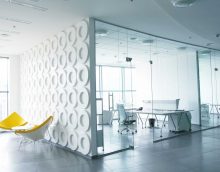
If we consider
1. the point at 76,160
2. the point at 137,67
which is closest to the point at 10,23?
the point at 76,160

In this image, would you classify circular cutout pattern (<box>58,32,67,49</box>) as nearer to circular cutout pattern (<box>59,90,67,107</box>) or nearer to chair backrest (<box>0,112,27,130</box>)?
circular cutout pattern (<box>59,90,67,107</box>)

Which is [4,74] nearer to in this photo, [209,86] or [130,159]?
[130,159]

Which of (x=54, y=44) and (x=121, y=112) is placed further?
(x=121, y=112)

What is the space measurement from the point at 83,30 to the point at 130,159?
306cm

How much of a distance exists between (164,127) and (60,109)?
174 inches

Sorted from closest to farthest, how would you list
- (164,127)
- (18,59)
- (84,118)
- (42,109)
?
(84,118) → (42,109) → (164,127) → (18,59)

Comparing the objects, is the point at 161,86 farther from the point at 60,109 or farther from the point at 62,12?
the point at 62,12

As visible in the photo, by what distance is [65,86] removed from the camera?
5.63m

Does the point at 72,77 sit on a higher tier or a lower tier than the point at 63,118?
higher

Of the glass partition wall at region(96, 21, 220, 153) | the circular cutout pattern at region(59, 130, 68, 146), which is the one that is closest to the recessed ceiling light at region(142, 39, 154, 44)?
the glass partition wall at region(96, 21, 220, 153)

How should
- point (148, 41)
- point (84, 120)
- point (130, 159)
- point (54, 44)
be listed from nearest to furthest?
1. point (130, 159)
2. point (84, 120)
3. point (54, 44)
4. point (148, 41)

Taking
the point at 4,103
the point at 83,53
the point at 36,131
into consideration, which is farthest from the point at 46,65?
the point at 4,103

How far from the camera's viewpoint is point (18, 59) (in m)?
9.13

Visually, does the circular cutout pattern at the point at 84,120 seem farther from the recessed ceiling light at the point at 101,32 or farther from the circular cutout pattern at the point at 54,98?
the recessed ceiling light at the point at 101,32
